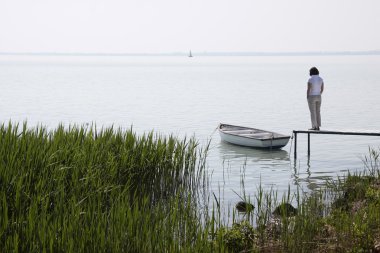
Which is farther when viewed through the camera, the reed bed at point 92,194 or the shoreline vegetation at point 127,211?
the shoreline vegetation at point 127,211

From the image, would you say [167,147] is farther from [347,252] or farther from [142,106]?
[142,106]

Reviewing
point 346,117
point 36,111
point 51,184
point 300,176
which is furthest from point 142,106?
point 51,184

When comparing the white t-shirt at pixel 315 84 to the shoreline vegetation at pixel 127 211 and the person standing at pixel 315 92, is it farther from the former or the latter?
the shoreline vegetation at pixel 127 211

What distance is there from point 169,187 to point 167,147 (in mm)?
1198

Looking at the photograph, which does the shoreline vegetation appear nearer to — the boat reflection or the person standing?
the person standing

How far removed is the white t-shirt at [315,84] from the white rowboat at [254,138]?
16.2 ft

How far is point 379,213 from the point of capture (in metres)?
11.3

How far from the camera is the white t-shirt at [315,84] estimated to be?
876 inches

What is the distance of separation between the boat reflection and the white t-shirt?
4.84 metres

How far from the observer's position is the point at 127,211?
32.3 ft

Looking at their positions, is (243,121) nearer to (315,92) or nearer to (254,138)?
(254,138)

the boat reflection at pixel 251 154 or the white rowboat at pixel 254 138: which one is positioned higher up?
the white rowboat at pixel 254 138

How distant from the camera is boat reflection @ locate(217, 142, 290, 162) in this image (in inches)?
1061

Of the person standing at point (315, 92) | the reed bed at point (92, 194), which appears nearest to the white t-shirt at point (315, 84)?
the person standing at point (315, 92)
